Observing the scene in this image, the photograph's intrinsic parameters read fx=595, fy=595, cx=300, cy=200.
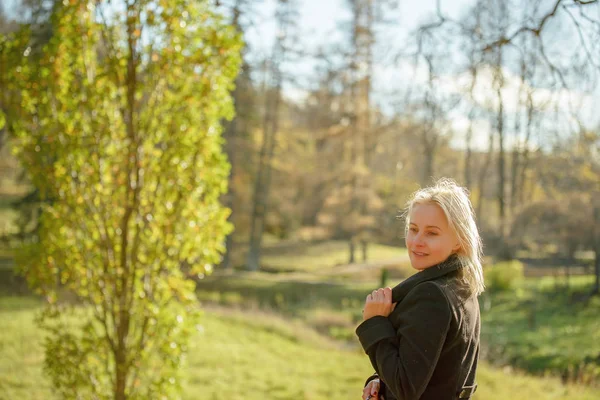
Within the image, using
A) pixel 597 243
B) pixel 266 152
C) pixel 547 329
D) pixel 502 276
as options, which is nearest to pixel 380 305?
pixel 547 329

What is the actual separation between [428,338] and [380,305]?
236 millimetres

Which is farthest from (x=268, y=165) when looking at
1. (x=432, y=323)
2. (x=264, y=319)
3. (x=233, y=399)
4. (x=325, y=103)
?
(x=432, y=323)

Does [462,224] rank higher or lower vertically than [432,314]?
higher

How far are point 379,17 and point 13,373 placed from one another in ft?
Result: 78.6

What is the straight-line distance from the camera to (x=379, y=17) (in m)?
27.8

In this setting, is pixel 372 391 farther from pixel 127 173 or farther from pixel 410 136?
A: pixel 410 136

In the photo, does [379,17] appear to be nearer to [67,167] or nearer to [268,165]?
[268,165]

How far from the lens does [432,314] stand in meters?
1.84

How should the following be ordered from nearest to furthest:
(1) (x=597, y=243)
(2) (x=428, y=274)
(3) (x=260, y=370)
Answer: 1. (2) (x=428, y=274)
2. (3) (x=260, y=370)
3. (1) (x=597, y=243)

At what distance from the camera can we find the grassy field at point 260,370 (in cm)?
803

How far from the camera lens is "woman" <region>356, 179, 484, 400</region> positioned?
1.83m

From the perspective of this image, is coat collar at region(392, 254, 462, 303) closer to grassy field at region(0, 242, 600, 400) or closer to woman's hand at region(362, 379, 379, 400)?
woman's hand at region(362, 379, 379, 400)

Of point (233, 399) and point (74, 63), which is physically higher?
point (74, 63)

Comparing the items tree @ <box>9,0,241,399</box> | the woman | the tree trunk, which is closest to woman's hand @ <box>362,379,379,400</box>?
the woman
